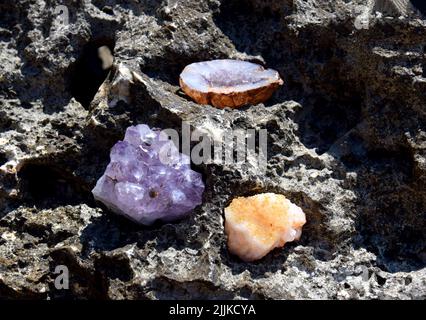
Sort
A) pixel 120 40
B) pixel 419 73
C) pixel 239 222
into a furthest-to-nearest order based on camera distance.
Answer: pixel 120 40, pixel 419 73, pixel 239 222

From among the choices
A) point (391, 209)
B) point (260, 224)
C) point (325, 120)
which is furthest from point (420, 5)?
point (260, 224)

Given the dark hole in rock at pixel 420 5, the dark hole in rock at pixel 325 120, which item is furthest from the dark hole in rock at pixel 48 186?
the dark hole in rock at pixel 420 5

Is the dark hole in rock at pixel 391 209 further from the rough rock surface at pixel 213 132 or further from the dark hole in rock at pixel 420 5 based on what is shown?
the dark hole in rock at pixel 420 5

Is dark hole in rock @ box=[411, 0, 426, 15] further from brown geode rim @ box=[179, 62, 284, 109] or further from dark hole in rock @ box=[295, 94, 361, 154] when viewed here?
brown geode rim @ box=[179, 62, 284, 109]

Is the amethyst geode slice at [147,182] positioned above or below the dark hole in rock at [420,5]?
below

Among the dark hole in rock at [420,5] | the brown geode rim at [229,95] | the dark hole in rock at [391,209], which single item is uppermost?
the dark hole in rock at [420,5]

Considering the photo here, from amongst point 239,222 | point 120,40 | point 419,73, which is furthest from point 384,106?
point 120,40

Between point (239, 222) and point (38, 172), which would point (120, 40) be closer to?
point (38, 172)
